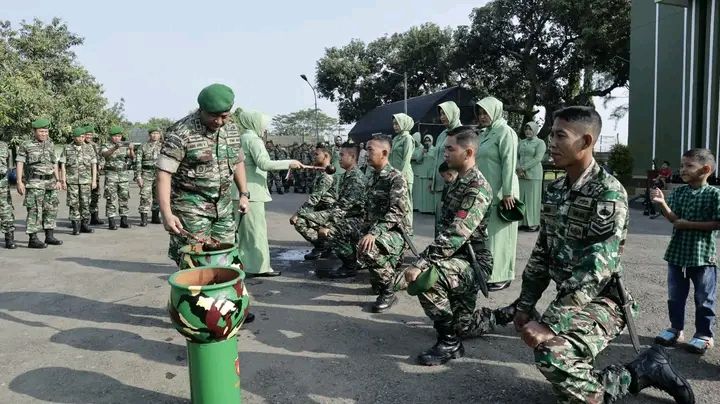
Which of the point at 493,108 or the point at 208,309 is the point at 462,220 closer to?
the point at 208,309

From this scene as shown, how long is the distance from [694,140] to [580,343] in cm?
1339

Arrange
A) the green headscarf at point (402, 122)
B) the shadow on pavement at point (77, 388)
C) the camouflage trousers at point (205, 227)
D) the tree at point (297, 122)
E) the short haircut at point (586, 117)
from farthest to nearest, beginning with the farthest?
the tree at point (297, 122) → the green headscarf at point (402, 122) → the camouflage trousers at point (205, 227) → the shadow on pavement at point (77, 388) → the short haircut at point (586, 117)

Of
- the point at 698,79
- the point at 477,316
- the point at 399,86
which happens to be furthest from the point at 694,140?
the point at 399,86

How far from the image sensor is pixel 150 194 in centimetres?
1040

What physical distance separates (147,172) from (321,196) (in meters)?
5.56

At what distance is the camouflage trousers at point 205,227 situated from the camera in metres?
3.84

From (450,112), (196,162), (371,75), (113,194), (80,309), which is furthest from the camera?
(371,75)

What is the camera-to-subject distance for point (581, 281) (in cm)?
252

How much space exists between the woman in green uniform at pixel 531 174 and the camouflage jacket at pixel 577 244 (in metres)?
6.51

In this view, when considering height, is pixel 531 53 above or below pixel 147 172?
above

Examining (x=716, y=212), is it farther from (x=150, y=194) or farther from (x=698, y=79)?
(x=698, y=79)

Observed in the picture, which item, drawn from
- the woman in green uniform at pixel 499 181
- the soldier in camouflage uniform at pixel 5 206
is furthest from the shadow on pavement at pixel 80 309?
the woman in green uniform at pixel 499 181

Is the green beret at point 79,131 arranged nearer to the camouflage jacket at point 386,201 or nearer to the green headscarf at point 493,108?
the camouflage jacket at point 386,201

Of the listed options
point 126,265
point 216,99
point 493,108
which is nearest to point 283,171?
point 126,265
